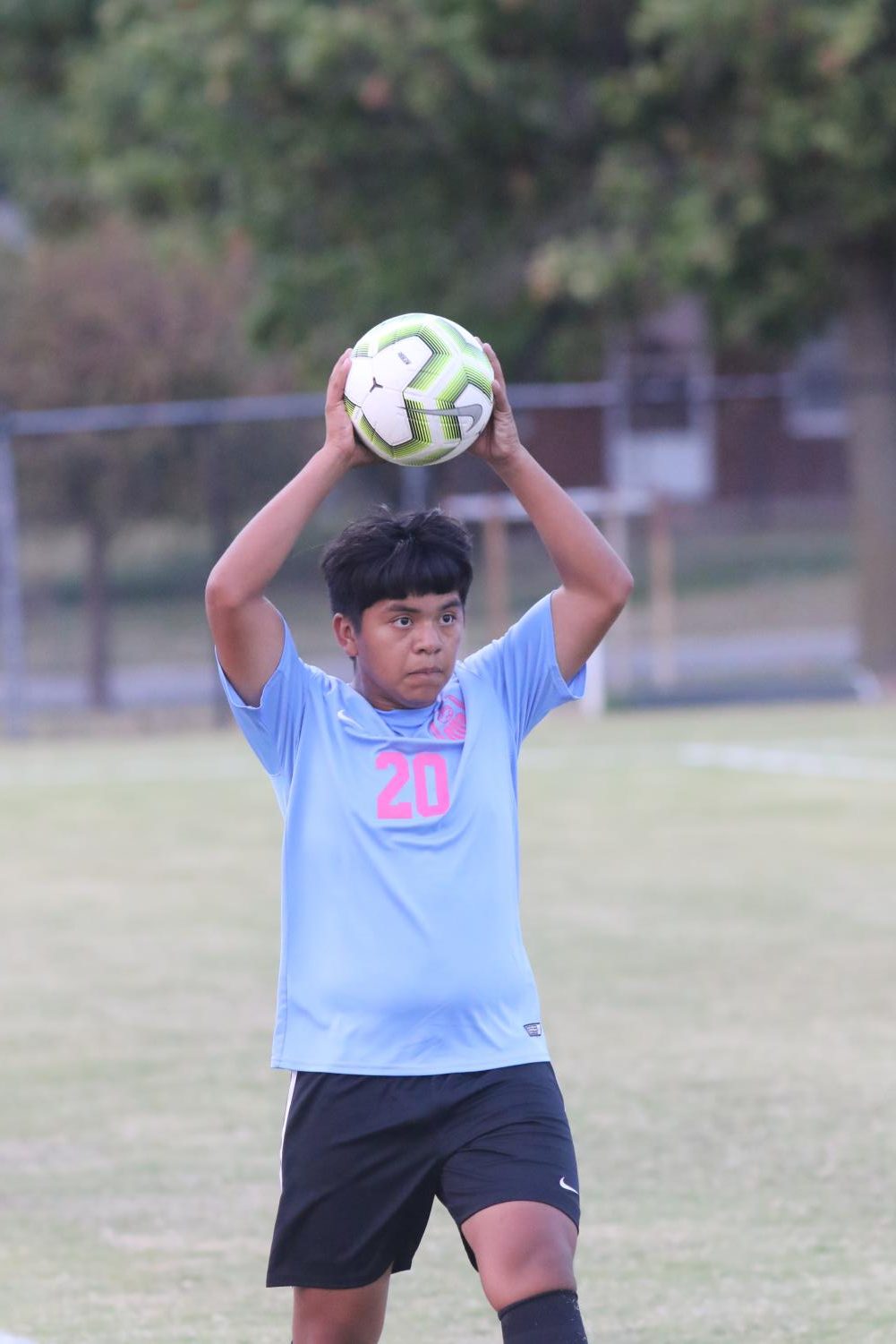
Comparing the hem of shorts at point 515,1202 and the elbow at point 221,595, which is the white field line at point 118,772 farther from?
the hem of shorts at point 515,1202

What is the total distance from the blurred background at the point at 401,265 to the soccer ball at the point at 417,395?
14.7 metres

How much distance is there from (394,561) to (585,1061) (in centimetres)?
386

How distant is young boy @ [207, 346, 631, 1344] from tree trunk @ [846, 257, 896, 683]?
1742 cm

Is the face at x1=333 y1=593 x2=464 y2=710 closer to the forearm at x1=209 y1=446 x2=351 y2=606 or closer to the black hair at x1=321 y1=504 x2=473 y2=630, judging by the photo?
the black hair at x1=321 y1=504 x2=473 y2=630

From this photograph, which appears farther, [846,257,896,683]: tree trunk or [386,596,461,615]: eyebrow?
[846,257,896,683]: tree trunk

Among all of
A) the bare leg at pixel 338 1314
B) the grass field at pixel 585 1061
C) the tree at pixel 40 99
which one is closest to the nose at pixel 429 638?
the bare leg at pixel 338 1314

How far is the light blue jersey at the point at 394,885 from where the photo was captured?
11.7ft

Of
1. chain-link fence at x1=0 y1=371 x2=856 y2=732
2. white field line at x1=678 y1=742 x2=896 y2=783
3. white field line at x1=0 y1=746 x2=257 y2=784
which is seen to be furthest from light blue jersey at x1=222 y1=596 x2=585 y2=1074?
chain-link fence at x1=0 y1=371 x2=856 y2=732

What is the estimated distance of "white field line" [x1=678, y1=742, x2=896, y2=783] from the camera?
14.5 metres

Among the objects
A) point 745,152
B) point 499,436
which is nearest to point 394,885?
point 499,436

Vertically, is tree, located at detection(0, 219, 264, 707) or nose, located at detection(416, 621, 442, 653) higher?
tree, located at detection(0, 219, 264, 707)

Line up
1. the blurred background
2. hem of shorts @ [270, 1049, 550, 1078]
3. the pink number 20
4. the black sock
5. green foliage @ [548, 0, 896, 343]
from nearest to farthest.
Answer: the black sock < hem of shorts @ [270, 1049, 550, 1078] < the pink number 20 < green foliage @ [548, 0, 896, 343] < the blurred background

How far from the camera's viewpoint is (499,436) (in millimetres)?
3898

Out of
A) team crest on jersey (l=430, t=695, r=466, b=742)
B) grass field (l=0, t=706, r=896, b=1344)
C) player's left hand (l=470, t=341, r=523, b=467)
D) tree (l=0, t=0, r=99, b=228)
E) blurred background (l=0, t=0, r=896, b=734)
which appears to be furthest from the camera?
tree (l=0, t=0, r=99, b=228)
